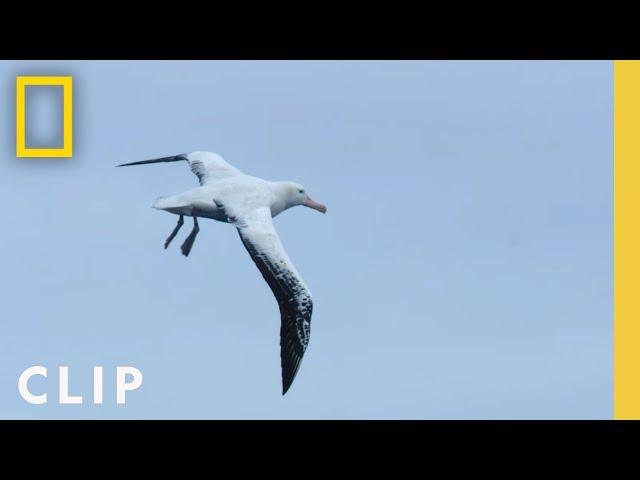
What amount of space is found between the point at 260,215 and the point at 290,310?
1153mm

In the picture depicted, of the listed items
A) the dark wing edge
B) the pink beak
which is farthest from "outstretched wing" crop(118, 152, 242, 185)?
the dark wing edge

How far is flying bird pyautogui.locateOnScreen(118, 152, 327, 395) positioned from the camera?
551 inches

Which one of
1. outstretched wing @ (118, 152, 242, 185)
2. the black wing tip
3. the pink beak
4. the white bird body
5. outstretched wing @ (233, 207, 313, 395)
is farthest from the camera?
the pink beak

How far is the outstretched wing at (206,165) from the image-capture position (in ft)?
50.4

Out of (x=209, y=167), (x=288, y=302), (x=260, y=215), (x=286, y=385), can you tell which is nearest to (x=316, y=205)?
(x=209, y=167)

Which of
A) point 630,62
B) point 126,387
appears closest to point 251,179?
point 126,387

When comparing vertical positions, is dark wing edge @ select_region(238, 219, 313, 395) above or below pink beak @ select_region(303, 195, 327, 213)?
below

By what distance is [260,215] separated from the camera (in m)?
14.6

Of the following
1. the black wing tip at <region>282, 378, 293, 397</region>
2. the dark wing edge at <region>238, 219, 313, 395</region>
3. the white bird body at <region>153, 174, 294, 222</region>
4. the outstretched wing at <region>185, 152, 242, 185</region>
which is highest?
the outstretched wing at <region>185, 152, 242, 185</region>

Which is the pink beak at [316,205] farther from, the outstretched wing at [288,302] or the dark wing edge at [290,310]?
the dark wing edge at [290,310]

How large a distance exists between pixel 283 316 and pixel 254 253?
2.22ft

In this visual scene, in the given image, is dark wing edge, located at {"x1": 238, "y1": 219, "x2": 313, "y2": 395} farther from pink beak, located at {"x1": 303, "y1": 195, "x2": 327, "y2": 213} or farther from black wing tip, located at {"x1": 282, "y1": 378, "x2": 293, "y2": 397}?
pink beak, located at {"x1": 303, "y1": 195, "x2": 327, "y2": 213}

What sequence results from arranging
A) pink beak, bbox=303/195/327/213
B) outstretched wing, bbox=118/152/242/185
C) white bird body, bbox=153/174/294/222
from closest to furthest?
white bird body, bbox=153/174/294/222 → outstretched wing, bbox=118/152/242/185 → pink beak, bbox=303/195/327/213

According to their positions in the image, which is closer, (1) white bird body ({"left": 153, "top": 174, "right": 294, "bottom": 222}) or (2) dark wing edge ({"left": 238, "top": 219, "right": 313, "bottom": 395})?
(2) dark wing edge ({"left": 238, "top": 219, "right": 313, "bottom": 395})
